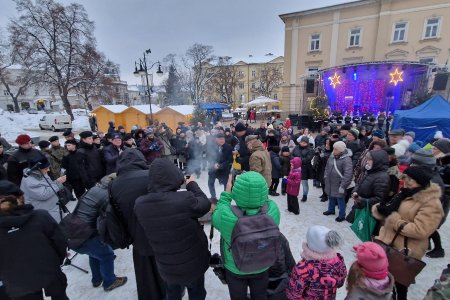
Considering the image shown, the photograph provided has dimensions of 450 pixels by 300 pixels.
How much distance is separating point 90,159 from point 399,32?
2544cm

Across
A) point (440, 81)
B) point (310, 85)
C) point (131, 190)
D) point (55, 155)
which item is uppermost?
point (310, 85)

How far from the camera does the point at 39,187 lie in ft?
10.4

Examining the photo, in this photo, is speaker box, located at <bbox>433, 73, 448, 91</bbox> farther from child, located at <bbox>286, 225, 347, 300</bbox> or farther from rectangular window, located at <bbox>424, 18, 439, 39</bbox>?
child, located at <bbox>286, 225, 347, 300</bbox>

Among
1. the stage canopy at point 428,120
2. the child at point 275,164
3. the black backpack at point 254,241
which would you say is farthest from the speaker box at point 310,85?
the black backpack at point 254,241

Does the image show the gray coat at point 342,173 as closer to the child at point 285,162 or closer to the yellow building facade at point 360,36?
the child at point 285,162

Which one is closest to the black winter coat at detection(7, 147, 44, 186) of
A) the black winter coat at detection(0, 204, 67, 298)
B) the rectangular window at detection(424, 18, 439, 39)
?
the black winter coat at detection(0, 204, 67, 298)

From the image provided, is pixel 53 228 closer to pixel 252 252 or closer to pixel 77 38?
pixel 252 252

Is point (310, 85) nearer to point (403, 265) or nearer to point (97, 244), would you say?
point (403, 265)

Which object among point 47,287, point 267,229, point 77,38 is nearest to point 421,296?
point 267,229

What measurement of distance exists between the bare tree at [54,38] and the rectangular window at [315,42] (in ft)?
76.5

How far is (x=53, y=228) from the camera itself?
2.25 m

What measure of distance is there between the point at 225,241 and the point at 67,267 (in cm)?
313

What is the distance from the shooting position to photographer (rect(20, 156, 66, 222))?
10.3 ft

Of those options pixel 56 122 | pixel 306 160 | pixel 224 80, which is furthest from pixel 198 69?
pixel 306 160
